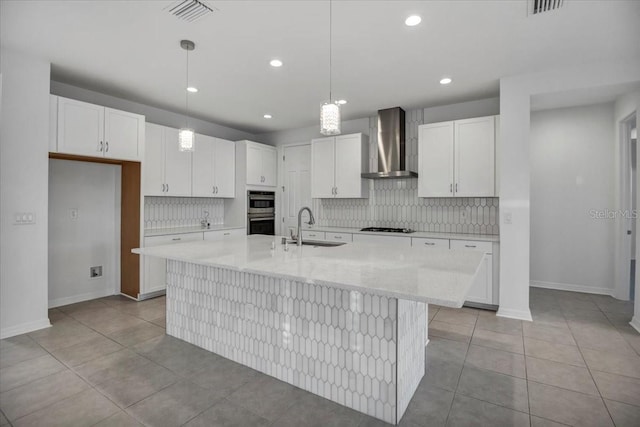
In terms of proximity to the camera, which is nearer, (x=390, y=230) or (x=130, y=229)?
(x=130, y=229)

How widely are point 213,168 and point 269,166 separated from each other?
111 centimetres

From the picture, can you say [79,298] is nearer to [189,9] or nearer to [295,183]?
[295,183]

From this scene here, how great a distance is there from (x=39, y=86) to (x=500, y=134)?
15.8 ft

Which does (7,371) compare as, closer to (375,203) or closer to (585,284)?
(375,203)

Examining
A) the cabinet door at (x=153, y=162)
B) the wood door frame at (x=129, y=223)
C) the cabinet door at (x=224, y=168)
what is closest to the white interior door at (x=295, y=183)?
the cabinet door at (x=224, y=168)

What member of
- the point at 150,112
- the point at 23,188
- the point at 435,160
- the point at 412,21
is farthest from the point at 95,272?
the point at 435,160

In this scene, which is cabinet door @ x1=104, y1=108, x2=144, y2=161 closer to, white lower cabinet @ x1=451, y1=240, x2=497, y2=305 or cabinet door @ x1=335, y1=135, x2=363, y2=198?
cabinet door @ x1=335, y1=135, x2=363, y2=198

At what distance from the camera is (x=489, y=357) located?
2.62 meters

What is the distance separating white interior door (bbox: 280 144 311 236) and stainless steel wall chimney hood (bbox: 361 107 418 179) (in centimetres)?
147

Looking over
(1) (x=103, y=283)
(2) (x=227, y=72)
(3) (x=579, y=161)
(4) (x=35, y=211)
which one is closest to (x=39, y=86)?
(4) (x=35, y=211)

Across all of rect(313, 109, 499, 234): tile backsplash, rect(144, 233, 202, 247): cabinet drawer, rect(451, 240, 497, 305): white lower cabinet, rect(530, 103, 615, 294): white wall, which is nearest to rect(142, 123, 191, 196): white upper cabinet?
rect(144, 233, 202, 247): cabinet drawer

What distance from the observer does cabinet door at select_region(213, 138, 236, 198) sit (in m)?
5.27

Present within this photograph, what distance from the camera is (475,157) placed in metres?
4.06

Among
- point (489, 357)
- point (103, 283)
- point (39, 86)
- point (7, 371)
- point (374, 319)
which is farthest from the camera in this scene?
point (103, 283)
